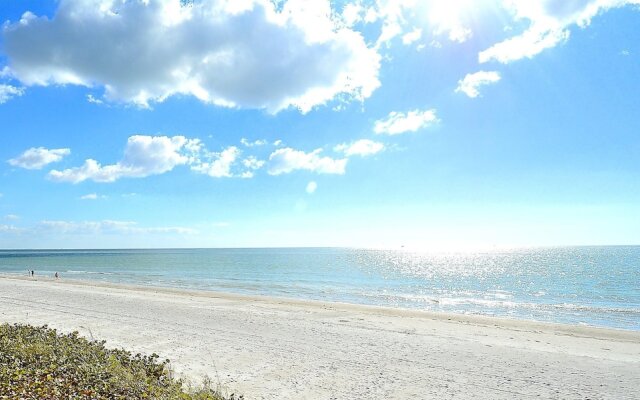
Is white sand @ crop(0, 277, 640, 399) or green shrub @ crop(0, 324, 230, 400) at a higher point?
green shrub @ crop(0, 324, 230, 400)

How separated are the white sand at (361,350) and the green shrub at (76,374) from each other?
2101mm

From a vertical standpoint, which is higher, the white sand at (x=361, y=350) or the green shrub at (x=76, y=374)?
the green shrub at (x=76, y=374)

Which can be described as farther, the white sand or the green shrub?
the white sand

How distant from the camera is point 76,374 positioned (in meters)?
8.11

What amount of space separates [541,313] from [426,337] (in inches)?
725

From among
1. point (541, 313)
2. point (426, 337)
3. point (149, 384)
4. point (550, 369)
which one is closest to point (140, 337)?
point (149, 384)

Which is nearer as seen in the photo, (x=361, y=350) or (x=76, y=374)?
(x=76, y=374)

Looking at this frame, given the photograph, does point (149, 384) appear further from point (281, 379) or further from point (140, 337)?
point (140, 337)

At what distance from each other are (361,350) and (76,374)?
31.4 feet

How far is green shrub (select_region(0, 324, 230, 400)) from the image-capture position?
7.20 m

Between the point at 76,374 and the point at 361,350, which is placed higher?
the point at 76,374

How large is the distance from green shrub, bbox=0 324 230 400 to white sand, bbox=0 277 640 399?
6.89ft

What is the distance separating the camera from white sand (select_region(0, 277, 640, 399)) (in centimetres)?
1119

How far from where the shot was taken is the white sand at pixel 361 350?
11.2 metres
